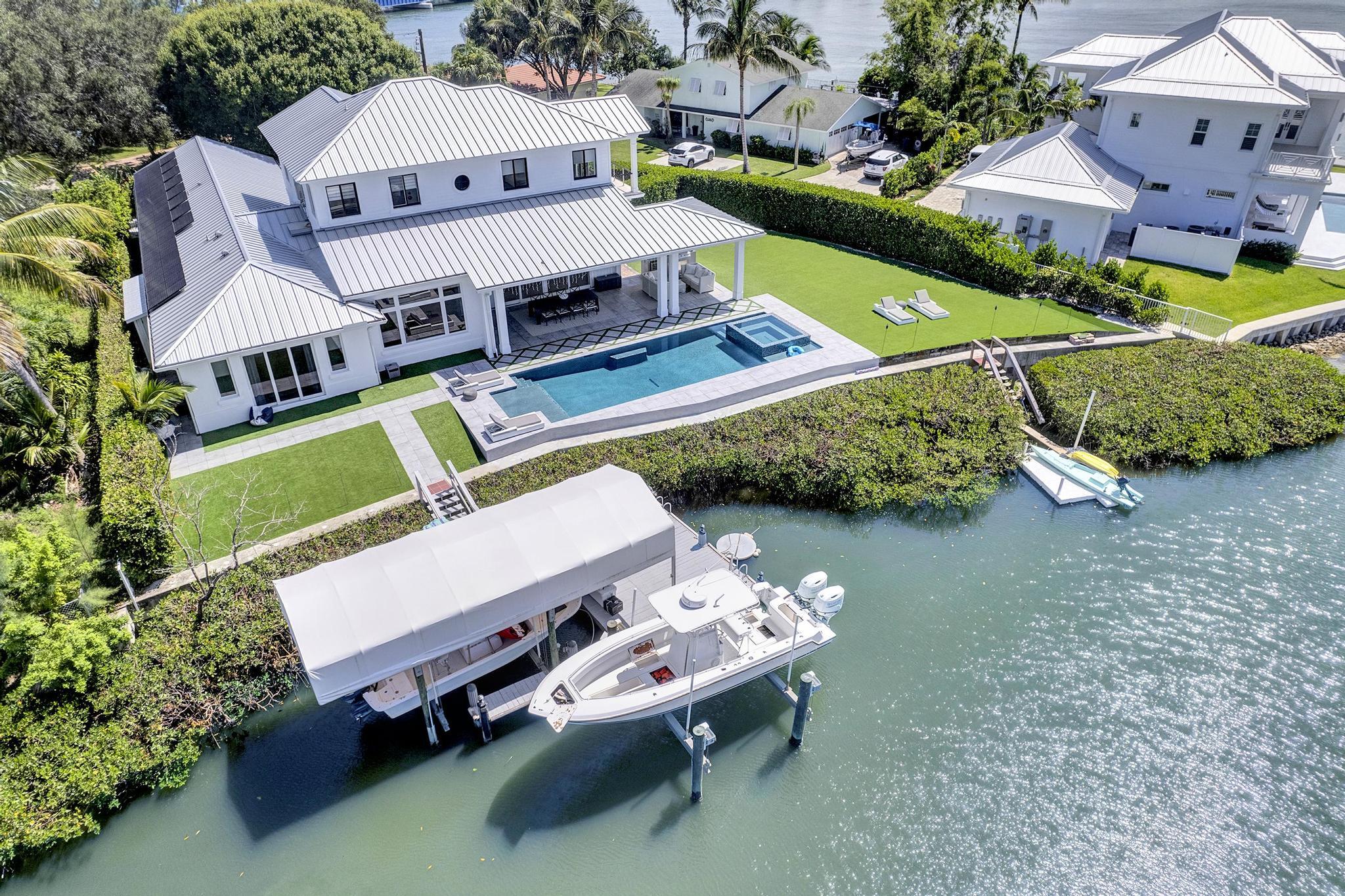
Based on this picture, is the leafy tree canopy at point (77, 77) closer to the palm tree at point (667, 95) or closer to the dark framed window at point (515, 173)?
the dark framed window at point (515, 173)

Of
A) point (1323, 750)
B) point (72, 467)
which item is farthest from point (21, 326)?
point (1323, 750)

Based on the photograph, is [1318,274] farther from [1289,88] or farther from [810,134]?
[810,134]

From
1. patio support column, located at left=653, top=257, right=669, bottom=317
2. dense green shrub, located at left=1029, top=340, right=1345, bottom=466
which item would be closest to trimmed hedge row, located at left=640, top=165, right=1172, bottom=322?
dense green shrub, located at left=1029, top=340, right=1345, bottom=466

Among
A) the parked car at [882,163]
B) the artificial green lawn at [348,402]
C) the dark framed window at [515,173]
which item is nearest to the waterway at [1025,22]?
the parked car at [882,163]

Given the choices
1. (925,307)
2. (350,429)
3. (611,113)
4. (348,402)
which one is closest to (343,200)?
(348,402)

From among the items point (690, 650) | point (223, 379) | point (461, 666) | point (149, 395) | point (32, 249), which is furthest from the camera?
point (223, 379)

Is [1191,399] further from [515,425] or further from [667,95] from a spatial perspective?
[667,95]
